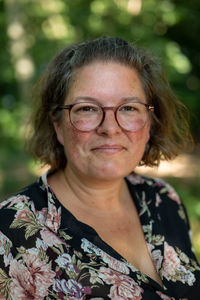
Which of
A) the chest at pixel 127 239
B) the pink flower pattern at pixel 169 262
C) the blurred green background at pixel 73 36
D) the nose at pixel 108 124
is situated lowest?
the pink flower pattern at pixel 169 262

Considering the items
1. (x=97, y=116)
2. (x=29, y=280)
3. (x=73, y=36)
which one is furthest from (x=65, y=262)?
(x=73, y=36)

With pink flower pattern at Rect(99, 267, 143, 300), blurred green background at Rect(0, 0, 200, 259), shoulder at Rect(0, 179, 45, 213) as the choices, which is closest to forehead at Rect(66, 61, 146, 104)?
shoulder at Rect(0, 179, 45, 213)

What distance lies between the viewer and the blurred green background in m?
6.13

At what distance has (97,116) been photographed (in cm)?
180

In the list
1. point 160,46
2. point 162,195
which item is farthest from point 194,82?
point 162,195

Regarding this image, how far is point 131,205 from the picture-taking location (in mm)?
2258

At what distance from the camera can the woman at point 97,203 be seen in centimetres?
160

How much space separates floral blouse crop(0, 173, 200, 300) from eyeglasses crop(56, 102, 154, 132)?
0.39 metres

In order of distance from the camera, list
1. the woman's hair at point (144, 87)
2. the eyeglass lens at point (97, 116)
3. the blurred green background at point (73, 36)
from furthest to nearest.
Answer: the blurred green background at point (73, 36)
the woman's hair at point (144, 87)
the eyeglass lens at point (97, 116)

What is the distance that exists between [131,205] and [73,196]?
0.44 m

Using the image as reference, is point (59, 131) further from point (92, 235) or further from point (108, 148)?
point (92, 235)

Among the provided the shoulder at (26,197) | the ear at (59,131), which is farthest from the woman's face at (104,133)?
the shoulder at (26,197)

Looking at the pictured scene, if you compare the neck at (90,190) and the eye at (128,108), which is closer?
the eye at (128,108)

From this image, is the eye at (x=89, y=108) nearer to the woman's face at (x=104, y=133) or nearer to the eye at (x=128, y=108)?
the woman's face at (x=104, y=133)
